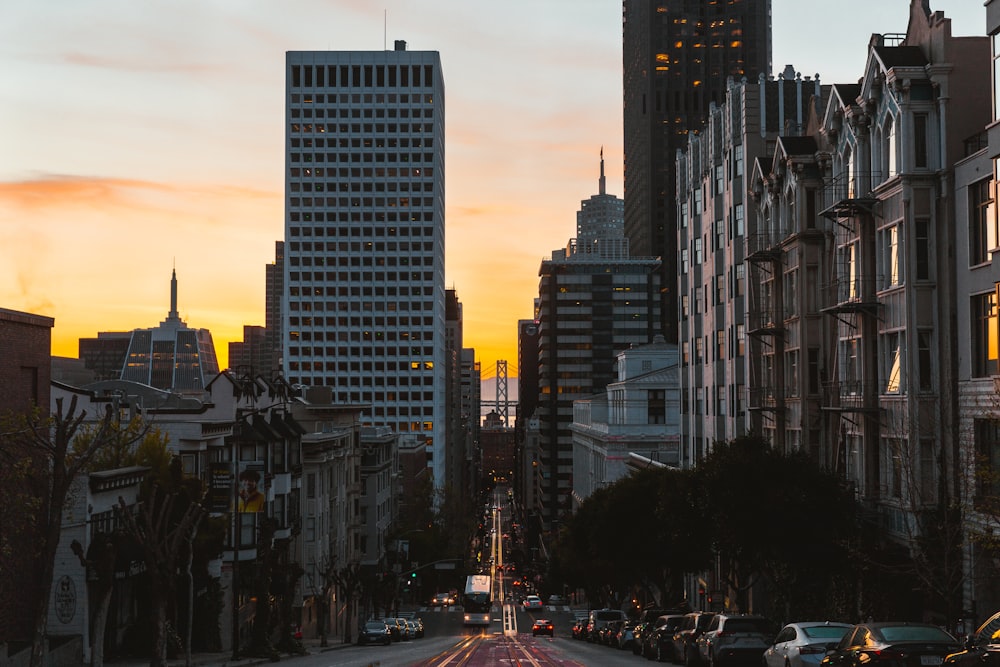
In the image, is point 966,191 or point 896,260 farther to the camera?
point 896,260

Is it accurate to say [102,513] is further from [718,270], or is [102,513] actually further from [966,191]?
[718,270]

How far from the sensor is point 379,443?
380 ft

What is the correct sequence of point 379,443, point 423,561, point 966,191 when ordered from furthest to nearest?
1. point 423,561
2. point 379,443
3. point 966,191

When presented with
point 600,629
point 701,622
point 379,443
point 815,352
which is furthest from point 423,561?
point 701,622

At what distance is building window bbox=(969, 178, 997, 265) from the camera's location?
34094 mm

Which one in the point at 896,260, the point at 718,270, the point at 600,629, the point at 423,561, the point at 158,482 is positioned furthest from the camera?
the point at 423,561

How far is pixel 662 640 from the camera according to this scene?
133 ft

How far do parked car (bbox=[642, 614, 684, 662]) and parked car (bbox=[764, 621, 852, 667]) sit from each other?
39.6 ft

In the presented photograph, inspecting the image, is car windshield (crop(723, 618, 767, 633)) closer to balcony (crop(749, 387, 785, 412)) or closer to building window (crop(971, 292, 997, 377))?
building window (crop(971, 292, 997, 377))

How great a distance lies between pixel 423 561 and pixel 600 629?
64.4m

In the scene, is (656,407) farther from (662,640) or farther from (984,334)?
(984,334)

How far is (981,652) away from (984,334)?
60.4ft

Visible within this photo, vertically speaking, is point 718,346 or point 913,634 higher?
point 718,346

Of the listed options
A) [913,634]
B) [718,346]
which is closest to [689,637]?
[913,634]
